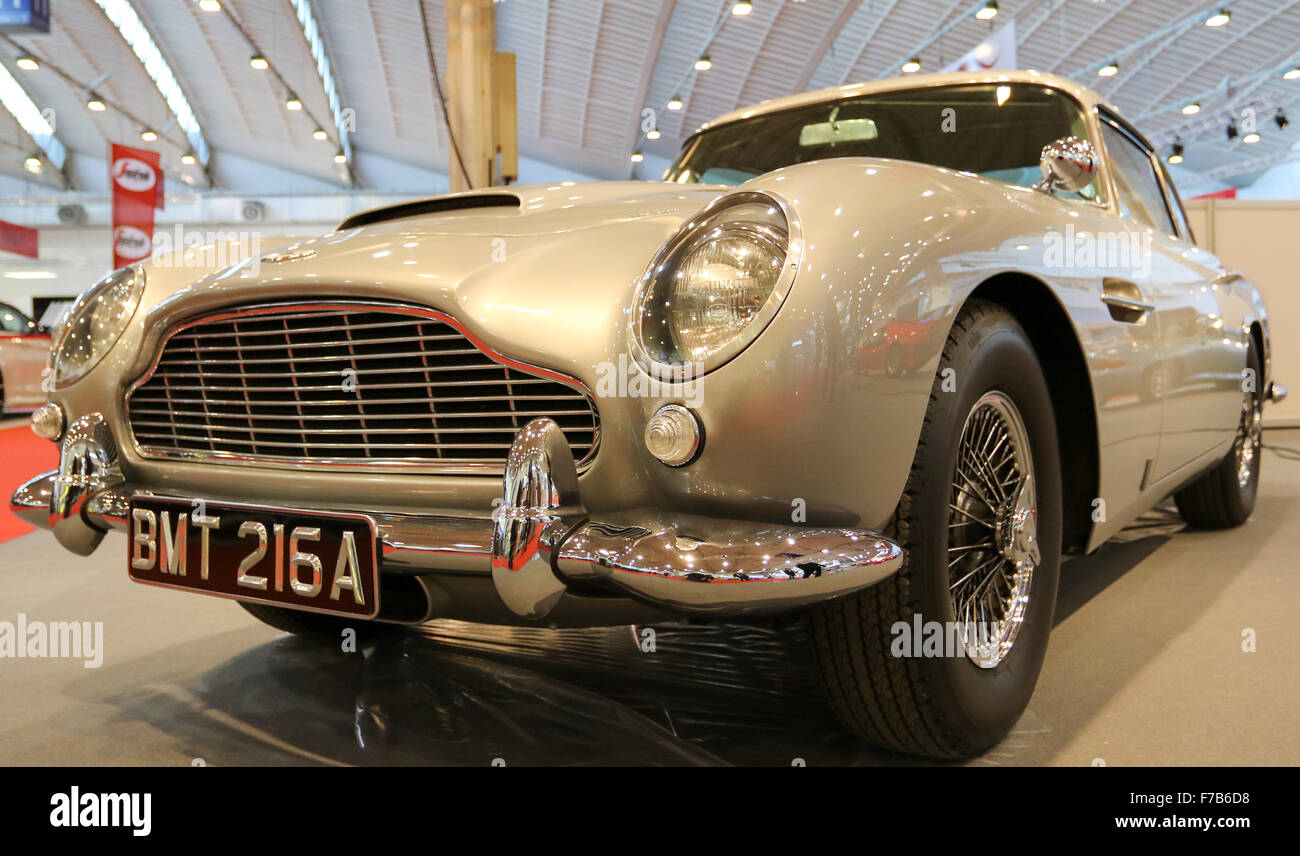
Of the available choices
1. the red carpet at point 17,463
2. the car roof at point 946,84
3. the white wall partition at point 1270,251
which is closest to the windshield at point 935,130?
the car roof at point 946,84

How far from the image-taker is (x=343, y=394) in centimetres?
162

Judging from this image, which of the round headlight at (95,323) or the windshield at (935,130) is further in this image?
the windshield at (935,130)

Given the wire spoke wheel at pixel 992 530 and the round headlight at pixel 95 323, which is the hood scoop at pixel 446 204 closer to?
the round headlight at pixel 95 323

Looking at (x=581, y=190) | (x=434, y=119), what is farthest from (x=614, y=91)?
(x=581, y=190)

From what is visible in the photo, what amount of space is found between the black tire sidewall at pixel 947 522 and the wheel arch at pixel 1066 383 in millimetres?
104

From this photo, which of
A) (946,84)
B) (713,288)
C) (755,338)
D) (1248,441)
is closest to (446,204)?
(713,288)

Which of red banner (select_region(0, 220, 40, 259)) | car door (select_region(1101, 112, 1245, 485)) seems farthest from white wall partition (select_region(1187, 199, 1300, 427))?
red banner (select_region(0, 220, 40, 259))

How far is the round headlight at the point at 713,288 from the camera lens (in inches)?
51.4

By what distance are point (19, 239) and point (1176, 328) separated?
843 inches

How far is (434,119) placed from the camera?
18.2 metres

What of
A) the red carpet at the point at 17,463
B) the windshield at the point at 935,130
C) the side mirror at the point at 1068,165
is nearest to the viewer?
the side mirror at the point at 1068,165

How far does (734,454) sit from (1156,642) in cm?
150

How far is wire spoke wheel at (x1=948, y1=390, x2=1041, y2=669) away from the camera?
5.27 feet
